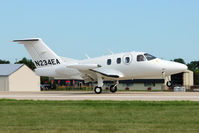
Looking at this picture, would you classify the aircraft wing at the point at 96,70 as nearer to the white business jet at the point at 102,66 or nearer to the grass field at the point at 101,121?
the white business jet at the point at 102,66

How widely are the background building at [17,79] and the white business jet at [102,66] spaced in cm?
1757

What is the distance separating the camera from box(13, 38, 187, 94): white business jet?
1299 inches

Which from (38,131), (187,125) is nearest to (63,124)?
(38,131)

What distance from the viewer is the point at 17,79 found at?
55062 millimetres

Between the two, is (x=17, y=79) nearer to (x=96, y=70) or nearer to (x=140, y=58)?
(x=96, y=70)

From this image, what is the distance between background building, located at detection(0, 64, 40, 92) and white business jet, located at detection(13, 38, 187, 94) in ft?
57.6

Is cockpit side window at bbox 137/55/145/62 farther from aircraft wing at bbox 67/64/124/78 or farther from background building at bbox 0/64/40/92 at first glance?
background building at bbox 0/64/40/92

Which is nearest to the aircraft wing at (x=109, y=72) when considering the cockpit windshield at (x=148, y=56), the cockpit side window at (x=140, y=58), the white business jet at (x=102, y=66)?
the white business jet at (x=102, y=66)

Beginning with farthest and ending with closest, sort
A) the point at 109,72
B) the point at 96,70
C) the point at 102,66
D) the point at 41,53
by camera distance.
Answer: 1. the point at 41,53
2. the point at 102,66
3. the point at 109,72
4. the point at 96,70

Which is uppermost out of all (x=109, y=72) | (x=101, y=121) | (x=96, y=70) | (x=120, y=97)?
A: (x=96, y=70)

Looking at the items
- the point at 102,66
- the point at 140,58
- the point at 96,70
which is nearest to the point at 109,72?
the point at 102,66

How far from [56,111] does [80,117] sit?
262 cm

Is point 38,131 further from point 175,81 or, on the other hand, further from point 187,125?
point 175,81

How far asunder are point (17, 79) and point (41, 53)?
65.8 feet
